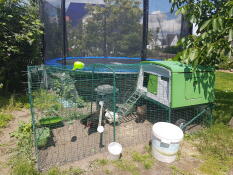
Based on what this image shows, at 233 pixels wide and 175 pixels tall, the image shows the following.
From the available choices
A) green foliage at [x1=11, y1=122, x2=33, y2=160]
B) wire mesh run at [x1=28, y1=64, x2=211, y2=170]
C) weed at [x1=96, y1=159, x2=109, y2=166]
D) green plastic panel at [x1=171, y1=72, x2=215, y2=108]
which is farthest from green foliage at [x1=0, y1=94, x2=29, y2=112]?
green plastic panel at [x1=171, y1=72, x2=215, y2=108]

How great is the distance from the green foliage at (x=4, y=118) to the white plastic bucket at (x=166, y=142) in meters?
2.79

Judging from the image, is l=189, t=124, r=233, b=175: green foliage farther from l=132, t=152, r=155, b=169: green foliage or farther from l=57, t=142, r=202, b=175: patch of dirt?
l=132, t=152, r=155, b=169: green foliage

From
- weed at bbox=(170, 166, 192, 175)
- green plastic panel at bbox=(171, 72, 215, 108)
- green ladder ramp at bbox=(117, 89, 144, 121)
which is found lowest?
weed at bbox=(170, 166, 192, 175)

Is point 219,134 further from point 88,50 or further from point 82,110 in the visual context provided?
point 88,50

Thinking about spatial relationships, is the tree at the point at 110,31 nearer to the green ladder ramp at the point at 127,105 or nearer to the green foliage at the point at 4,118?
the green ladder ramp at the point at 127,105

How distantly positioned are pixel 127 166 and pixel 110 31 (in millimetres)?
3905

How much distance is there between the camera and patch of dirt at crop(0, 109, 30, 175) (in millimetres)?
2311

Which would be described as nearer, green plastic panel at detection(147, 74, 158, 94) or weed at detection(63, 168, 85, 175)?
weed at detection(63, 168, 85, 175)

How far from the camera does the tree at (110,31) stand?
4.93m

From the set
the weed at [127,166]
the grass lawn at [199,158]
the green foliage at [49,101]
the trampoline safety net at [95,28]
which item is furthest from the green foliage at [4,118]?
the weed at [127,166]

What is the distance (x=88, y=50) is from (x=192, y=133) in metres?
3.44

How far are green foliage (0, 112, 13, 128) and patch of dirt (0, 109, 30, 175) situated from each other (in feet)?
0.23

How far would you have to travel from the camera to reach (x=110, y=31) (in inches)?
203

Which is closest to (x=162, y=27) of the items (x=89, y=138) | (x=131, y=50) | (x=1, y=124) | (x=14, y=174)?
(x=131, y=50)
